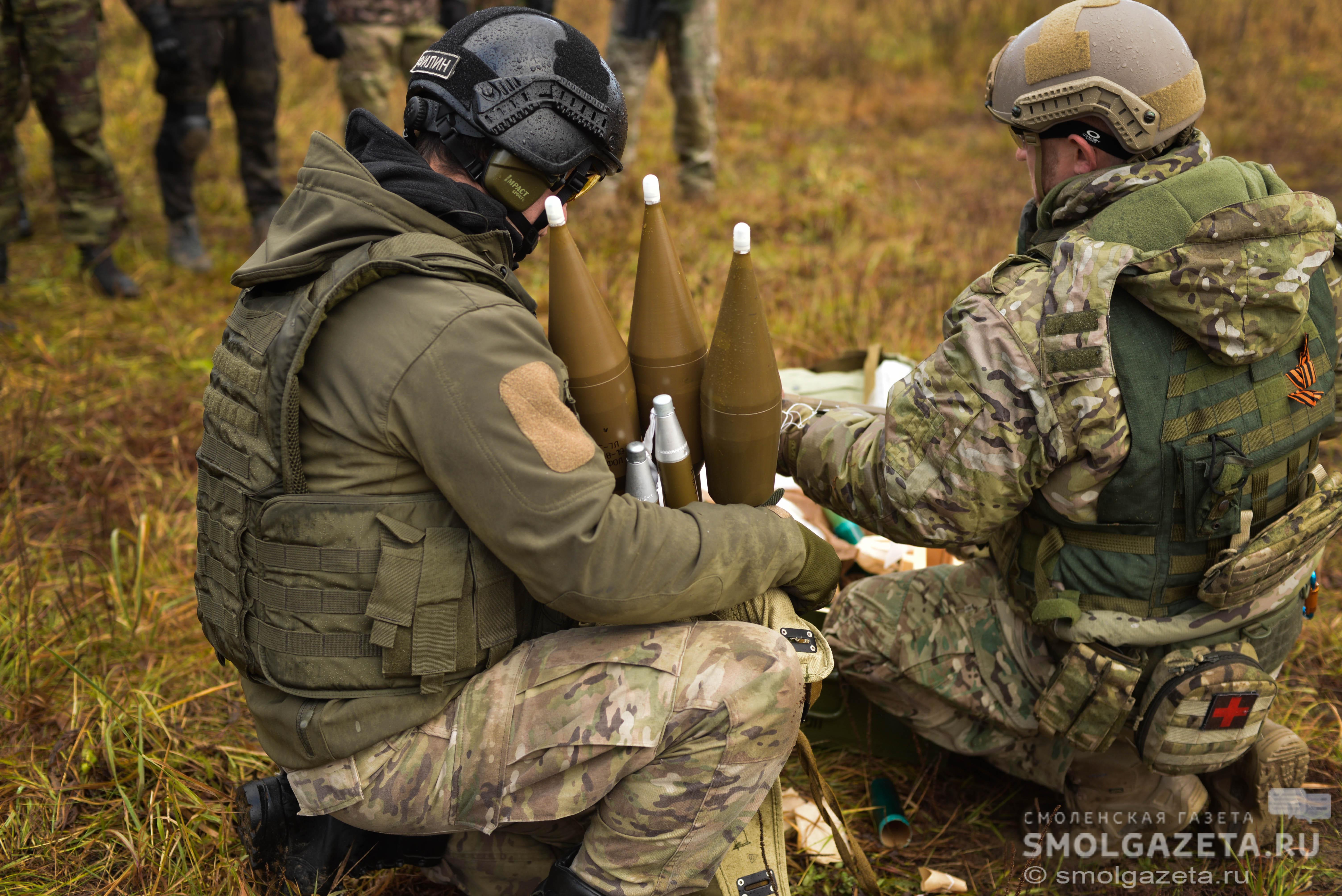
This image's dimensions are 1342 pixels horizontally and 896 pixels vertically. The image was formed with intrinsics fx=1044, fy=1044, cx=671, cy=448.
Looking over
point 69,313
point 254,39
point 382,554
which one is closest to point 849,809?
point 382,554

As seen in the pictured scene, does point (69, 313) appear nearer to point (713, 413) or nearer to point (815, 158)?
point (713, 413)

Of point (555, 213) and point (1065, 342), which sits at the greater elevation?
point (555, 213)

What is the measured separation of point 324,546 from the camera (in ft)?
6.76

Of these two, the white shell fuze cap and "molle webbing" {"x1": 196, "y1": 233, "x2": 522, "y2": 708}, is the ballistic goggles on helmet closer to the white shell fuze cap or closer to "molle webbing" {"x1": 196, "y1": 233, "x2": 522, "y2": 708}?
the white shell fuze cap

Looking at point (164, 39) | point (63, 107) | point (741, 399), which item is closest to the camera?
point (741, 399)

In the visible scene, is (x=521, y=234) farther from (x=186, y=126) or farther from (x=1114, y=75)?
(x=186, y=126)

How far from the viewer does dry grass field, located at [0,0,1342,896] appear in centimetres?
288

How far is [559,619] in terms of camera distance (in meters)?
2.49

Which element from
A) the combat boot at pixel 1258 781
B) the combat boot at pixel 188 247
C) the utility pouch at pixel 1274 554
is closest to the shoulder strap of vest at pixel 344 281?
the utility pouch at pixel 1274 554

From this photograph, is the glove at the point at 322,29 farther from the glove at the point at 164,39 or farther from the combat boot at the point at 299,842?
the combat boot at the point at 299,842

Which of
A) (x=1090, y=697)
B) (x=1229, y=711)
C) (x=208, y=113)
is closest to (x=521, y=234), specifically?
(x=1090, y=697)

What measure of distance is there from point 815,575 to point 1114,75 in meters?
1.37

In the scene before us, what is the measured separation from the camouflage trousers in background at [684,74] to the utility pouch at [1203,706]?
5.87 metres

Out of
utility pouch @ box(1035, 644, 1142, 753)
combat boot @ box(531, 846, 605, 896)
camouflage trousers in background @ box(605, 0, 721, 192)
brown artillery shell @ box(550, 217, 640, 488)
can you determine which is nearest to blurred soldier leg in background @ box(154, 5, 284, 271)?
camouflage trousers in background @ box(605, 0, 721, 192)
